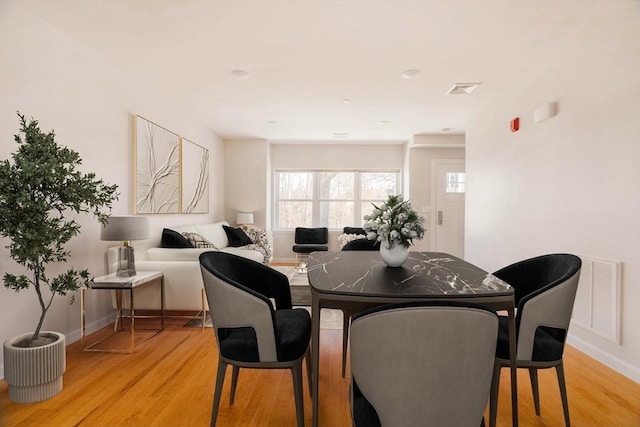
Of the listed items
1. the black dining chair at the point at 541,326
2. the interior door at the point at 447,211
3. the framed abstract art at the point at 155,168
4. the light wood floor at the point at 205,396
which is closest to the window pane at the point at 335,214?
the interior door at the point at 447,211

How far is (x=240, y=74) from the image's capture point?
3506 millimetres

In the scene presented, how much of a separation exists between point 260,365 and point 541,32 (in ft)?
10.4

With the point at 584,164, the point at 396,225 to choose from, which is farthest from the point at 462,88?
the point at 396,225

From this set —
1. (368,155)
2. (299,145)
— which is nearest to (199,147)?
(299,145)

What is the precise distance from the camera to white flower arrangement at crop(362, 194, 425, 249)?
1797 mm

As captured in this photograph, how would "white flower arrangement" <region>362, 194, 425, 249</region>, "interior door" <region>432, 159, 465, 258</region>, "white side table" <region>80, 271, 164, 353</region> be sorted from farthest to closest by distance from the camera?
"interior door" <region>432, 159, 465, 258</region>
"white side table" <region>80, 271, 164, 353</region>
"white flower arrangement" <region>362, 194, 425, 249</region>

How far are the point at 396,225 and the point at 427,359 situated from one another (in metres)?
0.96

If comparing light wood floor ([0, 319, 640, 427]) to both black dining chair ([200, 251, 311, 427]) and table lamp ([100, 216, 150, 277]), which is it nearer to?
black dining chair ([200, 251, 311, 427])

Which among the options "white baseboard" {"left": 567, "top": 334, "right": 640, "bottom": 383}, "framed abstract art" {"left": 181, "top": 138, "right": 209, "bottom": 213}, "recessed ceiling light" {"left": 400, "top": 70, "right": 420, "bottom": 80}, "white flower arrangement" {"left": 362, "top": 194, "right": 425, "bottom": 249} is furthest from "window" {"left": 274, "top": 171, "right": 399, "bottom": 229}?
"white flower arrangement" {"left": 362, "top": 194, "right": 425, "bottom": 249}

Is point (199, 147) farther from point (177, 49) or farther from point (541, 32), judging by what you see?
point (541, 32)

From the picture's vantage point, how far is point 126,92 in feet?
11.6

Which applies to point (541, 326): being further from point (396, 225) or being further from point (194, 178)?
point (194, 178)

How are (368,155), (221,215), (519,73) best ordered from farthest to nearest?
(368,155) < (221,215) < (519,73)

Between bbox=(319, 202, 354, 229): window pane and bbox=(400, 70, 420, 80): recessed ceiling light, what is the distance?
408 centimetres
